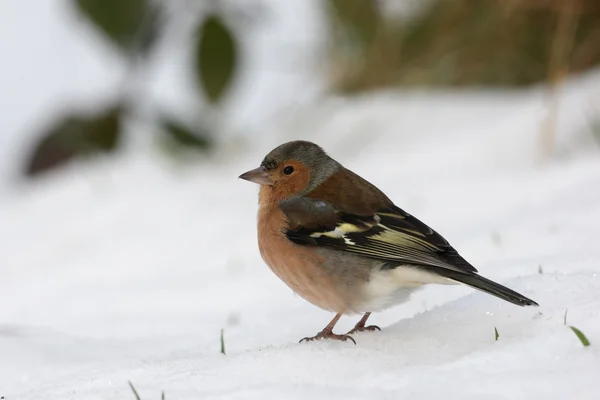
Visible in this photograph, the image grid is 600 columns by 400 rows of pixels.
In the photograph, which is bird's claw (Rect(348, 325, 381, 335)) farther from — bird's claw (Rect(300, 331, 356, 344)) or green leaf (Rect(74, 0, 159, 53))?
green leaf (Rect(74, 0, 159, 53))

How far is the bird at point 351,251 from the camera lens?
3551 mm

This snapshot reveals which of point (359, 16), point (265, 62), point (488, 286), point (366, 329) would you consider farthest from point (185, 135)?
point (488, 286)

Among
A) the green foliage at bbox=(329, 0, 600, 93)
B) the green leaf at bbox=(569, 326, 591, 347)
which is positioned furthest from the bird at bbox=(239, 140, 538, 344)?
the green foliage at bbox=(329, 0, 600, 93)

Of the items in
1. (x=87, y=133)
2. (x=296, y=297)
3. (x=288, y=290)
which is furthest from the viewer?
(x=87, y=133)

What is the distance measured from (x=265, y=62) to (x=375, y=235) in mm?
6852

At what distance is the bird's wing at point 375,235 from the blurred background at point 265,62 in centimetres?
348

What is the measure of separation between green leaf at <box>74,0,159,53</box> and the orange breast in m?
4.17

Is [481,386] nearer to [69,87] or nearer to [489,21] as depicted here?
[489,21]

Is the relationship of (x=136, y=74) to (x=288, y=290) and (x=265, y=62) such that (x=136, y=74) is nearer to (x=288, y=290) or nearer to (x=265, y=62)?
(x=265, y=62)

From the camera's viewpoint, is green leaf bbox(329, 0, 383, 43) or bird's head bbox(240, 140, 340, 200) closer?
bird's head bbox(240, 140, 340, 200)

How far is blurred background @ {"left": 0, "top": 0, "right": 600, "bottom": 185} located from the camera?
790 cm

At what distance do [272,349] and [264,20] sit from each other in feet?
19.5

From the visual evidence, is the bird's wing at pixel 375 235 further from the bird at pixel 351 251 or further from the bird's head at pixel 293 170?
the bird's head at pixel 293 170

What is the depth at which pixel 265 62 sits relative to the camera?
33.9ft
